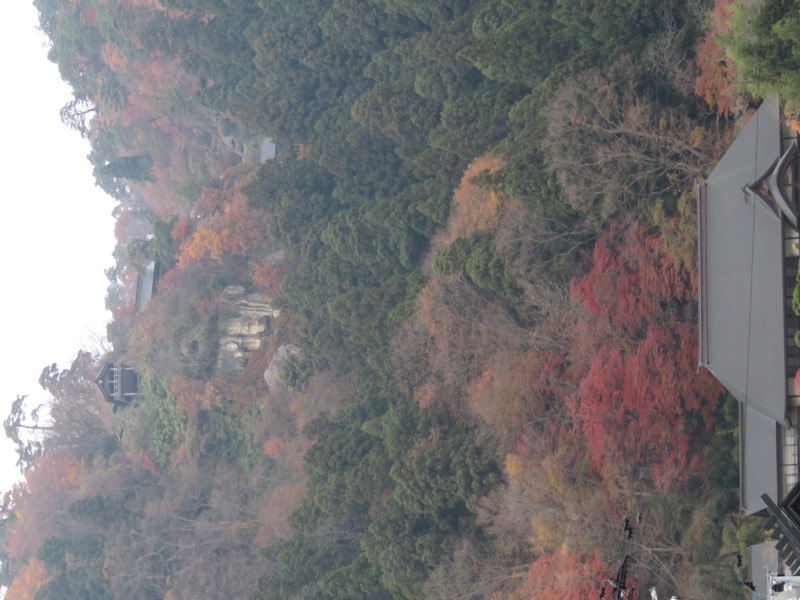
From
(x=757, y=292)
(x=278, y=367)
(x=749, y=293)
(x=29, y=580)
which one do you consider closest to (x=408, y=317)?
(x=278, y=367)

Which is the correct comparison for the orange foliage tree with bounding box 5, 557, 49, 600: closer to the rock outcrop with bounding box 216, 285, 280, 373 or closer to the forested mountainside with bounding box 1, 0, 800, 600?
the forested mountainside with bounding box 1, 0, 800, 600

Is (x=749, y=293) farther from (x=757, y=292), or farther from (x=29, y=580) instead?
(x=29, y=580)

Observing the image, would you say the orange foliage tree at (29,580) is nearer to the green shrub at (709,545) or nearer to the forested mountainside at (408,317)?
the forested mountainside at (408,317)

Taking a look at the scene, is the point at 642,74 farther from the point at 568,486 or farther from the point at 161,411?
the point at 161,411

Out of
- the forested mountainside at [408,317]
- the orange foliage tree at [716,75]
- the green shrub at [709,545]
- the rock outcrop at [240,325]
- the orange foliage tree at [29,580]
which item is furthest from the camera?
the orange foliage tree at [29,580]

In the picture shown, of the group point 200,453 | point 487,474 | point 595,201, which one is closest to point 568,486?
point 487,474

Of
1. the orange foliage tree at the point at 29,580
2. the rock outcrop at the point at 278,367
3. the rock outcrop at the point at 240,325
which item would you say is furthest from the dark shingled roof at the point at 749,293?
the orange foliage tree at the point at 29,580
